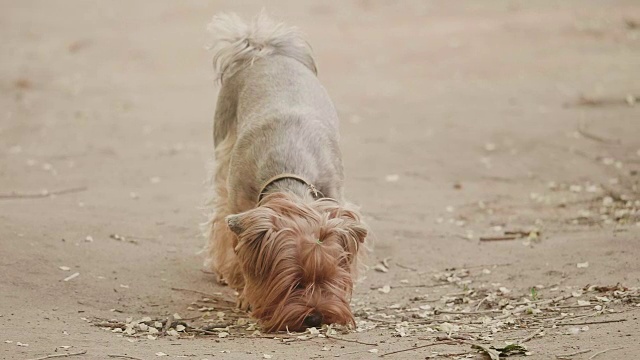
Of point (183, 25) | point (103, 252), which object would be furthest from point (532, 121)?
point (183, 25)

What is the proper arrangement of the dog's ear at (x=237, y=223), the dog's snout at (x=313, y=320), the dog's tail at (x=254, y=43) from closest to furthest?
the dog's snout at (x=313, y=320) → the dog's ear at (x=237, y=223) → the dog's tail at (x=254, y=43)

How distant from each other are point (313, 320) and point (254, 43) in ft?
9.56

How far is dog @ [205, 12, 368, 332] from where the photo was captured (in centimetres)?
539

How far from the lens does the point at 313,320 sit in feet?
17.6

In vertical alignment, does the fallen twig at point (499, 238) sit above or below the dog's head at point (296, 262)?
below

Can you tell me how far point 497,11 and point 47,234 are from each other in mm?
13410

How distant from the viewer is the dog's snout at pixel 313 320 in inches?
211

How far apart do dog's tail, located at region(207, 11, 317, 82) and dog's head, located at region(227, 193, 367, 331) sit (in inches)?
88.5

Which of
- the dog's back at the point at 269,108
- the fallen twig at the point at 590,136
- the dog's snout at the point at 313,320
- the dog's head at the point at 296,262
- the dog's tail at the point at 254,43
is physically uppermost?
the dog's tail at the point at 254,43

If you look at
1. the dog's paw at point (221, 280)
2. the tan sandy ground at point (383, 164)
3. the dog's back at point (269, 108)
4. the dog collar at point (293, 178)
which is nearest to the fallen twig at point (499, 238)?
the tan sandy ground at point (383, 164)

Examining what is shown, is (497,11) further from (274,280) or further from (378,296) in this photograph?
(274,280)

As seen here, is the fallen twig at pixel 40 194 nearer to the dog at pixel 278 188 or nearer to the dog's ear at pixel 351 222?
the dog at pixel 278 188

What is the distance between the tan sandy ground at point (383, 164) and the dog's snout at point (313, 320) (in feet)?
0.60

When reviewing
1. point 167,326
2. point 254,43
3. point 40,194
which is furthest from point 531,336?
point 40,194
